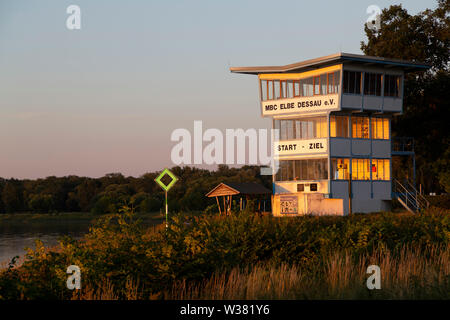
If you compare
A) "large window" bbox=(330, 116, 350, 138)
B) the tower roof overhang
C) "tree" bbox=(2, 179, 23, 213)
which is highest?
the tower roof overhang

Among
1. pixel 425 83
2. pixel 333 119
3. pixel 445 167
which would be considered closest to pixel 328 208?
pixel 333 119

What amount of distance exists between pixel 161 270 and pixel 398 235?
12.0 m

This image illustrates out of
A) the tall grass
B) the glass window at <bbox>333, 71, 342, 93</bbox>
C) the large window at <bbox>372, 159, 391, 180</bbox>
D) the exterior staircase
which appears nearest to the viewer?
the tall grass

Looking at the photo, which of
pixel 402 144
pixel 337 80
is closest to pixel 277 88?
pixel 337 80

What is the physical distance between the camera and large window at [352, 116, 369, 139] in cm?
5622

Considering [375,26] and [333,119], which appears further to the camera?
[375,26]

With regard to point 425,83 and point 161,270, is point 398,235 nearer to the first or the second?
point 161,270

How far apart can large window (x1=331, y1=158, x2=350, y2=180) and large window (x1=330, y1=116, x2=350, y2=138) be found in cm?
220

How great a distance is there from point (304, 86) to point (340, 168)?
312 inches

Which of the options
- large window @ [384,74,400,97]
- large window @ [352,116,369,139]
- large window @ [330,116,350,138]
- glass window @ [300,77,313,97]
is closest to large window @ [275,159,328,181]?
large window @ [330,116,350,138]

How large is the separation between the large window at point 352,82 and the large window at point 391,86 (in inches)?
128

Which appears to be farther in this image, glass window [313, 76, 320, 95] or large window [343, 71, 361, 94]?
glass window [313, 76, 320, 95]

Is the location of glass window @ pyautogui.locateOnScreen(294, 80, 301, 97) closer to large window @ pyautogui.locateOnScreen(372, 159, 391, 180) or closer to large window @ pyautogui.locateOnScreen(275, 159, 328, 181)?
large window @ pyautogui.locateOnScreen(275, 159, 328, 181)
